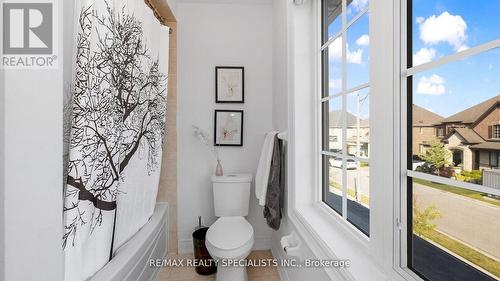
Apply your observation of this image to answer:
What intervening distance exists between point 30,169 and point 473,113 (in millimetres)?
1430

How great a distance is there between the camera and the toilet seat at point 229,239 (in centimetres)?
168

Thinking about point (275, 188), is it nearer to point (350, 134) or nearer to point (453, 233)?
point (350, 134)

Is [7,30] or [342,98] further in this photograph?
[342,98]

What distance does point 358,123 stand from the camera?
3.96 ft

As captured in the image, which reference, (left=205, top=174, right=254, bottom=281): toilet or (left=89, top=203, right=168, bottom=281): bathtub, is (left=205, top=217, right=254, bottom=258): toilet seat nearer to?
(left=205, top=174, right=254, bottom=281): toilet

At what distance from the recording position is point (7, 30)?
95 centimetres

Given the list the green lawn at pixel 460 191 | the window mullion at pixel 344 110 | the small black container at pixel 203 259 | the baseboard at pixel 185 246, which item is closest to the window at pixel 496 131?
the green lawn at pixel 460 191

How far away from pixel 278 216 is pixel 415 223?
1.18m

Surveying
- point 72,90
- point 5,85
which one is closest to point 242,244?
point 72,90

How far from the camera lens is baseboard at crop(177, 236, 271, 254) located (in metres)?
2.46

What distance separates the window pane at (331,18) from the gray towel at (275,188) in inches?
32.2

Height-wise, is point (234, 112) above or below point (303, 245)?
above

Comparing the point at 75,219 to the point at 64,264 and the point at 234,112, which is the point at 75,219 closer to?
the point at 64,264

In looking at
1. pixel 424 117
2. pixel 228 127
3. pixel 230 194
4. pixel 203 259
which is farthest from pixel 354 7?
pixel 203 259
